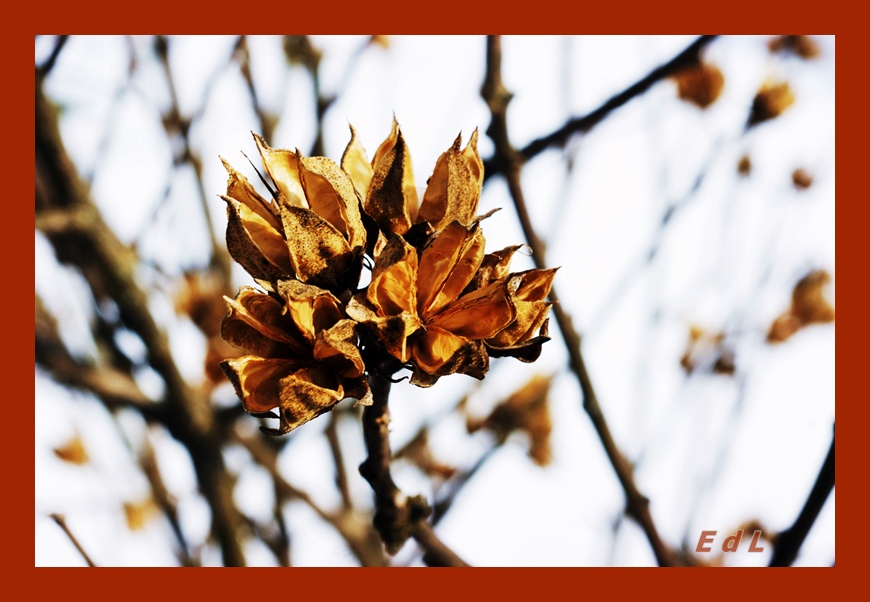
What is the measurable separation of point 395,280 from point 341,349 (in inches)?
2.7

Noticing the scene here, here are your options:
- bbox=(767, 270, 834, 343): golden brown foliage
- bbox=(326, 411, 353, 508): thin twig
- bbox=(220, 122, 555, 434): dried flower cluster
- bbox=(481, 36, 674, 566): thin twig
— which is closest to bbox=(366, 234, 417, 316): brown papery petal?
bbox=(220, 122, 555, 434): dried flower cluster

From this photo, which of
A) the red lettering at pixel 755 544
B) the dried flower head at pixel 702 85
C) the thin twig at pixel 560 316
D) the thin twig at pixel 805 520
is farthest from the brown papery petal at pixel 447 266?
the dried flower head at pixel 702 85

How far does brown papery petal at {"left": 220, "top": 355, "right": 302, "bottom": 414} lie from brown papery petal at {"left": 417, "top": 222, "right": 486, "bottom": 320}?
4.8 inches

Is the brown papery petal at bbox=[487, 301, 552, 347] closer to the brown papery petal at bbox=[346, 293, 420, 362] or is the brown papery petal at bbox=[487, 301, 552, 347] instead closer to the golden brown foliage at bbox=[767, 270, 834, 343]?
the brown papery petal at bbox=[346, 293, 420, 362]

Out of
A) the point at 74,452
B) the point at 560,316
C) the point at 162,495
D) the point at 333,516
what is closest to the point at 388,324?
the point at 560,316

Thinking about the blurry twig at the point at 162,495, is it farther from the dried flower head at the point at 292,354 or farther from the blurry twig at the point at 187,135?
the dried flower head at the point at 292,354

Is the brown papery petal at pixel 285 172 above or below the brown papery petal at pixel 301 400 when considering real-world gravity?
above

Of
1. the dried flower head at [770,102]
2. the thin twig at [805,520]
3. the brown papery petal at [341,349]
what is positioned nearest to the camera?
the brown papery petal at [341,349]

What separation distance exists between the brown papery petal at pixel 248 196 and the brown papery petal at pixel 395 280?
4.5 inches

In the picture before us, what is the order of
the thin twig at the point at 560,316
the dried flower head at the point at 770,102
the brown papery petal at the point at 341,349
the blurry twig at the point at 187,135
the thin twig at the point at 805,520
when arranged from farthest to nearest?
the blurry twig at the point at 187,135
the dried flower head at the point at 770,102
the thin twig at the point at 560,316
the thin twig at the point at 805,520
the brown papery petal at the point at 341,349

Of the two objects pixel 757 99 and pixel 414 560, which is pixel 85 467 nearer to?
pixel 414 560

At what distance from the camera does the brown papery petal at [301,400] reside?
1.82 ft

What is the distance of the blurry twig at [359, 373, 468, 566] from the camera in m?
0.67

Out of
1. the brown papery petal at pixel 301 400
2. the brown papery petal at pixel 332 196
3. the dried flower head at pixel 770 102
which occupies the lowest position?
the brown papery petal at pixel 301 400
